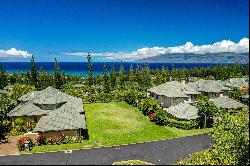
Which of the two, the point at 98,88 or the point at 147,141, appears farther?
the point at 98,88

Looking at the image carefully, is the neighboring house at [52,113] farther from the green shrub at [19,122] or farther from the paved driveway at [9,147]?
the paved driveway at [9,147]

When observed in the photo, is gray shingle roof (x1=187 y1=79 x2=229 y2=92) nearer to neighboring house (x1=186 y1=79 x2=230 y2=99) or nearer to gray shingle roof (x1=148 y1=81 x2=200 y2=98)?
neighboring house (x1=186 y1=79 x2=230 y2=99)

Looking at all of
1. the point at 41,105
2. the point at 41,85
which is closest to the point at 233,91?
the point at 41,105

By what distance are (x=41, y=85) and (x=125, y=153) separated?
84887 millimetres

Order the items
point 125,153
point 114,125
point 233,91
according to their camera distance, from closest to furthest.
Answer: point 125,153
point 114,125
point 233,91

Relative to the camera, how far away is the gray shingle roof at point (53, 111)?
48.6 m

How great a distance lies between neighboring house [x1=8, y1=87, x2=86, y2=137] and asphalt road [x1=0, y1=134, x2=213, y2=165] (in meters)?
6.97

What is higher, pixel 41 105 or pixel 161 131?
pixel 41 105

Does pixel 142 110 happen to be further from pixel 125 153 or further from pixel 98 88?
pixel 98 88

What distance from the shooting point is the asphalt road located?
3781 centimetres

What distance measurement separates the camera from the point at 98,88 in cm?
11200

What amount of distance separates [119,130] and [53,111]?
12.3 meters

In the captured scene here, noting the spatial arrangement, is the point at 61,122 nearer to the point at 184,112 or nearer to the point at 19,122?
the point at 19,122

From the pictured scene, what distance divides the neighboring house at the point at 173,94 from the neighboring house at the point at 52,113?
21230 mm
